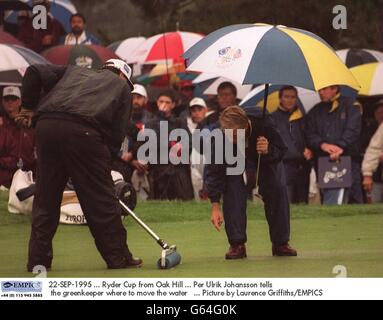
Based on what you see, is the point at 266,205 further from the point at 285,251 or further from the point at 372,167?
the point at 372,167

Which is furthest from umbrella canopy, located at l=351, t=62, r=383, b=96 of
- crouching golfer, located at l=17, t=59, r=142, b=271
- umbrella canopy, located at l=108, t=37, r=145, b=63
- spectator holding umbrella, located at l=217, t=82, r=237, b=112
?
crouching golfer, located at l=17, t=59, r=142, b=271

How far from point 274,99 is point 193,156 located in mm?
917

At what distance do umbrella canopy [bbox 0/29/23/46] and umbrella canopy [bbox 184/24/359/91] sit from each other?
3879 millimetres

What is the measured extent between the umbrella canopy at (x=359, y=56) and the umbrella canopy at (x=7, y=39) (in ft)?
9.30

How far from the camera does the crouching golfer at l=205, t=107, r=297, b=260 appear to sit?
8.96m

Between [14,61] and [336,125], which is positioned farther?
[336,125]

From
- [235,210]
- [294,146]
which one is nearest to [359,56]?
[294,146]

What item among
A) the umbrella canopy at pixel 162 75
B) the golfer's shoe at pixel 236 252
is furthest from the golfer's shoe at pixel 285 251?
the umbrella canopy at pixel 162 75

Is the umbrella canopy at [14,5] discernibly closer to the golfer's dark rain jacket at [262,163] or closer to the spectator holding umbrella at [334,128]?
the spectator holding umbrella at [334,128]

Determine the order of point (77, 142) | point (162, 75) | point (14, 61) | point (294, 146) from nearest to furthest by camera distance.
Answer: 1. point (77, 142)
2. point (14, 61)
3. point (294, 146)
4. point (162, 75)

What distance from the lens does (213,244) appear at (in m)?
9.81

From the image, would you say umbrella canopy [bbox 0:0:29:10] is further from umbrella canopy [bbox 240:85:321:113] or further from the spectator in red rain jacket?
umbrella canopy [bbox 240:85:321:113]
